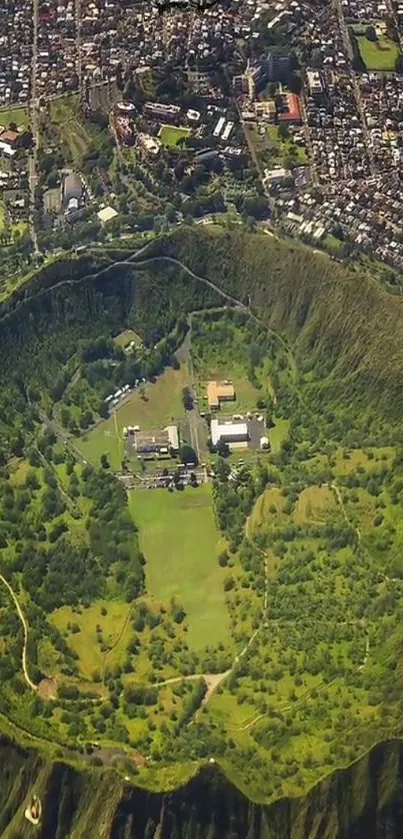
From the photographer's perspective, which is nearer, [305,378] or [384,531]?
[384,531]

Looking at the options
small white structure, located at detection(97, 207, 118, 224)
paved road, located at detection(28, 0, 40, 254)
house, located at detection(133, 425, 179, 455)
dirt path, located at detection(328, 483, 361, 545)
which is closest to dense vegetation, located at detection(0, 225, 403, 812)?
dirt path, located at detection(328, 483, 361, 545)

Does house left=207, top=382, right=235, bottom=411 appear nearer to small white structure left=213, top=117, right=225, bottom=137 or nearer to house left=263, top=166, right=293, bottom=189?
house left=263, top=166, right=293, bottom=189

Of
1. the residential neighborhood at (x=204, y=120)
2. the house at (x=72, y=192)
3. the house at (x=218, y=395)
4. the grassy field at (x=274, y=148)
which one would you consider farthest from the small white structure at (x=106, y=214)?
the house at (x=218, y=395)

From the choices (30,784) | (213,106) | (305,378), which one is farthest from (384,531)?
(213,106)

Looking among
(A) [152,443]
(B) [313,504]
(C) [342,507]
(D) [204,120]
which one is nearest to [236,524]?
(B) [313,504]

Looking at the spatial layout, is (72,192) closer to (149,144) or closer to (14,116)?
(149,144)

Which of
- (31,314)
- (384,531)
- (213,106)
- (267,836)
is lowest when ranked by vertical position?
(267,836)

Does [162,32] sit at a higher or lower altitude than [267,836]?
higher

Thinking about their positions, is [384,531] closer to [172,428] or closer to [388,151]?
[172,428]

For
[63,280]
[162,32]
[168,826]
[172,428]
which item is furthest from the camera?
[162,32]
